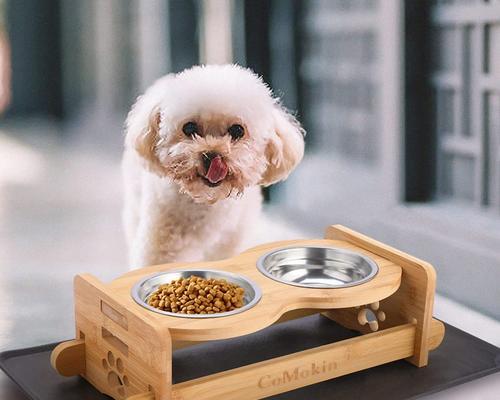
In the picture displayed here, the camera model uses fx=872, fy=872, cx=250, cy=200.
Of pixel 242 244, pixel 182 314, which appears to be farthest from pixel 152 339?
pixel 242 244

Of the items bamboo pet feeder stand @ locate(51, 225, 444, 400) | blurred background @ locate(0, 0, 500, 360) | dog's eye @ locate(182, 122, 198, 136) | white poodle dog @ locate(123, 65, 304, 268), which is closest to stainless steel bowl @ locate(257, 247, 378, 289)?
bamboo pet feeder stand @ locate(51, 225, 444, 400)

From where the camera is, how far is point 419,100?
8.05ft

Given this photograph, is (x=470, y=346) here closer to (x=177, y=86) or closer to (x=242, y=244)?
(x=242, y=244)

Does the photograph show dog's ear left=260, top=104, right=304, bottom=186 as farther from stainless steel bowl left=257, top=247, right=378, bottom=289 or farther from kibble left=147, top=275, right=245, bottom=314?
kibble left=147, top=275, right=245, bottom=314

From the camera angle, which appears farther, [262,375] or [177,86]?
[177,86]

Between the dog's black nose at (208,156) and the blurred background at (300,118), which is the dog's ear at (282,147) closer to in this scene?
the dog's black nose at (208,156)

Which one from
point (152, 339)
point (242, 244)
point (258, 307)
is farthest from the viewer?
point (242, 244)

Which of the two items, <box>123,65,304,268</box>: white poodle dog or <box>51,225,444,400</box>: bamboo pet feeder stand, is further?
<box>123,65,304,268</box>: white poodle dog

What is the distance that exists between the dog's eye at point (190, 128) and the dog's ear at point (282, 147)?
0.17 m

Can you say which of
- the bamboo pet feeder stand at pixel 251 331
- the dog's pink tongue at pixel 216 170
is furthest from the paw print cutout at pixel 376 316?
the dog's pink tongue at pixel 216 170

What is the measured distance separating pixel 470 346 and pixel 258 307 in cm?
63

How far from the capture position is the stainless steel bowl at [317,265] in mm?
1824

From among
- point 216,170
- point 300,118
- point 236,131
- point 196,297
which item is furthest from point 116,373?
point 300,118

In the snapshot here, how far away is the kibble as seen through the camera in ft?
5.15
